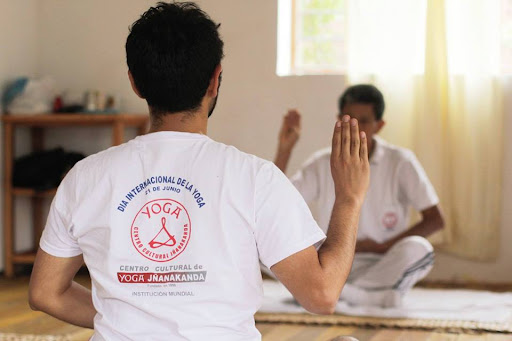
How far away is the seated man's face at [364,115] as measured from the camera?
351cm

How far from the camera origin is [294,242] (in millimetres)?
1183

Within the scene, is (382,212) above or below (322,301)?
below

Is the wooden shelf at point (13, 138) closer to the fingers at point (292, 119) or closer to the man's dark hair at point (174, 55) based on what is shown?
the fingers at point (292, 119)

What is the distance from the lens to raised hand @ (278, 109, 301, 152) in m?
3.07

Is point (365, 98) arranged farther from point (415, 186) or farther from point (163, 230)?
point (163, 230)

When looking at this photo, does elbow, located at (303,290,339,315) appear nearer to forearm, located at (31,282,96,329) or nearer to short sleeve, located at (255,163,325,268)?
short sleeve, located at (255,163,325,268)

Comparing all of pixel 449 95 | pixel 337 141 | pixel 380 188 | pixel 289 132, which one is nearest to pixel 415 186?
pixel 380 188

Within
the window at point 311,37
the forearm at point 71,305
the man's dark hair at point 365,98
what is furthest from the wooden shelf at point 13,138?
the forearm at point 71,305

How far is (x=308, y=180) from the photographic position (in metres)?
3.71

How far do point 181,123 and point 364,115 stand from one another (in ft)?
7.68

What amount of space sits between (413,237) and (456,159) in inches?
46.6

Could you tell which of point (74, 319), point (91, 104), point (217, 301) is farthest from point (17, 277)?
point (217, 301)

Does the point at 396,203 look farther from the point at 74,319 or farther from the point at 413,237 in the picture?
the point at 74,319

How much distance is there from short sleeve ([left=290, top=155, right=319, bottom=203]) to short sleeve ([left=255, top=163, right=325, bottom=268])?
8.23 ft
